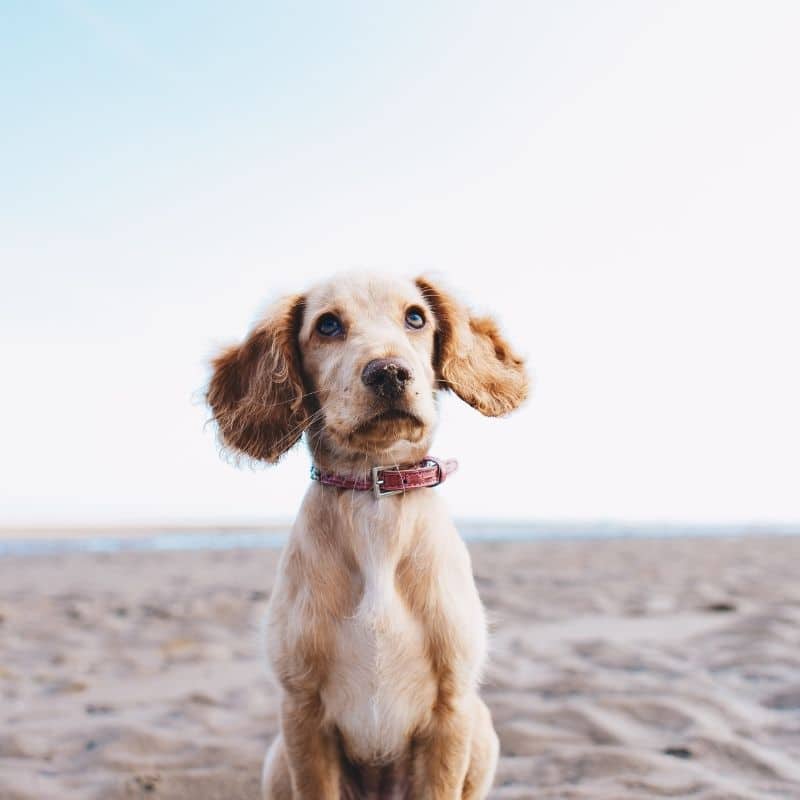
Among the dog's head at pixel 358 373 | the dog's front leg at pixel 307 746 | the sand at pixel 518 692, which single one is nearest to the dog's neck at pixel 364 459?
the dog's head at pixel 358 373

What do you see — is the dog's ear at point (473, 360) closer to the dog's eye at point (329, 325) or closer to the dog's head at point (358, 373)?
the dog's head at point (358, 373)

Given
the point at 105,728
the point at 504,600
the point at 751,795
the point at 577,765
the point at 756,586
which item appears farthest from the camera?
the point at 756,586

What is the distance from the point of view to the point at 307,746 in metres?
2.29

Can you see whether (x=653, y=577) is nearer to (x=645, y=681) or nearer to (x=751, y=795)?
(x=645, y=681)

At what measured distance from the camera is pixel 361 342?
7.47 feet

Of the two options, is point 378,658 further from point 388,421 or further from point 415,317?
point 415,317

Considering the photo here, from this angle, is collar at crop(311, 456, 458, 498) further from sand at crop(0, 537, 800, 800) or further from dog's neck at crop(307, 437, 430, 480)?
sand at crop(0, 537, 800, 800)

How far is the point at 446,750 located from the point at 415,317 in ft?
4.16

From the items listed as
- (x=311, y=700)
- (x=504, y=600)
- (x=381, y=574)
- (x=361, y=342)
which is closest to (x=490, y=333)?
(x=361, y=342)

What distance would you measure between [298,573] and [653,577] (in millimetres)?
8317

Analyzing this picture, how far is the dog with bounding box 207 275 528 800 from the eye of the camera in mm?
2221

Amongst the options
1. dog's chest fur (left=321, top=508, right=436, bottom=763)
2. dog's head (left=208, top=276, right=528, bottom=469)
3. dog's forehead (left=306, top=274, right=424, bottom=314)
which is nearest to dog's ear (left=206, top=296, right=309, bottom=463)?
dog's head (left=208, top=276, right=528, bottom=469)

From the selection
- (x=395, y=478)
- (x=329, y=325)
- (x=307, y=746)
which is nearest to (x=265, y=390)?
(x=329, y=325)

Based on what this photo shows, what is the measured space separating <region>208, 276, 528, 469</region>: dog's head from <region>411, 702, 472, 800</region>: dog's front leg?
2.37ft
